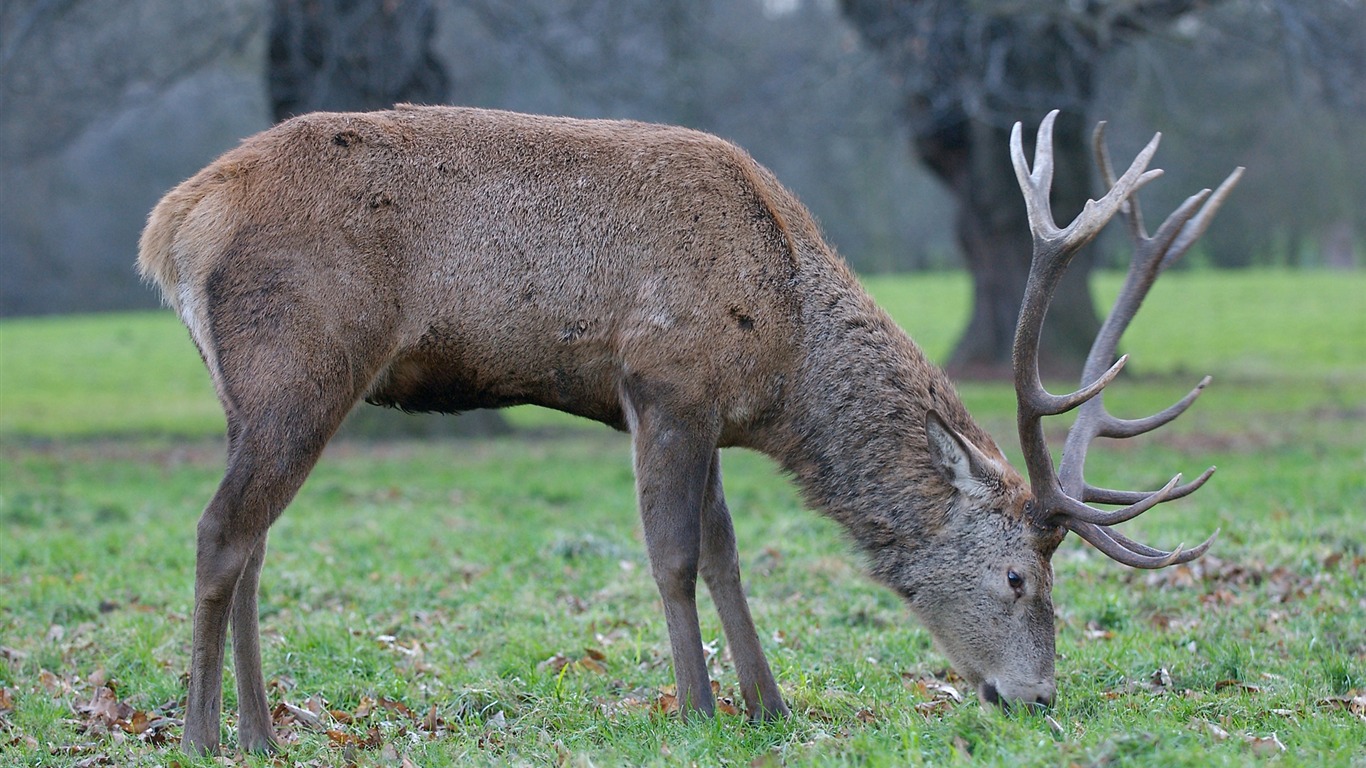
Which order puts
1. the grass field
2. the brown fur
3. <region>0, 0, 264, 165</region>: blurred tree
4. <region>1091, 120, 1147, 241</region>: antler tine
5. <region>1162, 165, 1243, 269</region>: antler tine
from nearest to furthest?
the grass field → the brown fur → <region>1162, 165, 1243, 269</region>: antler tine → <region>1091, 120, 1147, 241</region>: antler tine → <region>0, 0, 264, 165</region>: blurred tree

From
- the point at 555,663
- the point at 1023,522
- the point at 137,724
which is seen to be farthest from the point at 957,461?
the point at 137,724

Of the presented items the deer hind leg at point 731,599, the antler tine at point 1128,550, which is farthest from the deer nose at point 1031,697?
the deer hind leg at point 731,599

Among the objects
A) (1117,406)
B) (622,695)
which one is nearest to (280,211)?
(622,695)

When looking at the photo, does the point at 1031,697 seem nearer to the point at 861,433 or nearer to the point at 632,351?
the point at 861,433

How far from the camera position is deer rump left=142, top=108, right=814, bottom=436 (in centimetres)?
468

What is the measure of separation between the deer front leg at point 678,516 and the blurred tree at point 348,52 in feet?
27.4

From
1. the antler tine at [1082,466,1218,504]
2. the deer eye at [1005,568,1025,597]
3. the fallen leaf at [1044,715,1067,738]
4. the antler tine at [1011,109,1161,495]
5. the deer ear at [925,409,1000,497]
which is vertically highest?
the antler tine at [1011,109,1161,495]

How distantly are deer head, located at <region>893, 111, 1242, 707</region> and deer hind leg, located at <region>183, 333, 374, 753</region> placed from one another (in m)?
2.22

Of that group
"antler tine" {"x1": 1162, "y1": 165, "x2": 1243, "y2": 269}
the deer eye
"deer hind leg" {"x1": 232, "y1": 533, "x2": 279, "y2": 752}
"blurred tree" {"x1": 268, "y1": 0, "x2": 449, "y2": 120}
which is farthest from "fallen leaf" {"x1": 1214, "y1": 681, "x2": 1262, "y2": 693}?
"blurred tree" {"x1": 268, "y1": 0, "x2": 449, "y2": 120}

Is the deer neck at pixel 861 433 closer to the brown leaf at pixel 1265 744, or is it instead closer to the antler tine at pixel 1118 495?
the antler tine at pixel 1118 495

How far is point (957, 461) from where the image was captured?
5.05 meters

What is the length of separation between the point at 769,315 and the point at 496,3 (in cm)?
891

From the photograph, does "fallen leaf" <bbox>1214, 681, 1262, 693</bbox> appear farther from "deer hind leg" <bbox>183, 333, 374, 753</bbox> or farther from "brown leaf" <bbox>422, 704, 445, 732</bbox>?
"deer hind leg" <bbox>183, 333, 374, 753</bbox>

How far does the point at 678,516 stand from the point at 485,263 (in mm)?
1150
